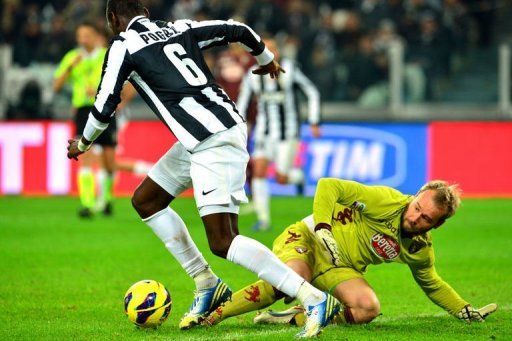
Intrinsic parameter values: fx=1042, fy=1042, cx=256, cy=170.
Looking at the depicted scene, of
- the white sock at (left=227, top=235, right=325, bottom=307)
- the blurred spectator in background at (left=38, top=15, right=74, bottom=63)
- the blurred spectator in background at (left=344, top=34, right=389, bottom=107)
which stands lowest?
the white sock at (left=227, top=235, right=325, bottom=307)

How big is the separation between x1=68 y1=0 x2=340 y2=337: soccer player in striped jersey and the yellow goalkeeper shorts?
25.3 inches

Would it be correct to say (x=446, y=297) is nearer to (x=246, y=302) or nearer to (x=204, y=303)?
(x=246, y=302)

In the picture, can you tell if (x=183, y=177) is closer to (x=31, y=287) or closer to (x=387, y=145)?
(x=31, y=287)

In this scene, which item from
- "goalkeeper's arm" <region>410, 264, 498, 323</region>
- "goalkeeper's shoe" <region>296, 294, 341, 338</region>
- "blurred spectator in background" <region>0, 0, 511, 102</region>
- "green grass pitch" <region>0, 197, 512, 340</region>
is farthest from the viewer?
"blurred spectator in background" <region>0, 0, 511, 102</region>

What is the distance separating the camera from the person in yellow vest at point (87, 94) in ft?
46.2

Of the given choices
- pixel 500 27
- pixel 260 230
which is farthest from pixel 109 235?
pixel 500 27

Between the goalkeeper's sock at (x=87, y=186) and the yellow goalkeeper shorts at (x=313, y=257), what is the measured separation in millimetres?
7360

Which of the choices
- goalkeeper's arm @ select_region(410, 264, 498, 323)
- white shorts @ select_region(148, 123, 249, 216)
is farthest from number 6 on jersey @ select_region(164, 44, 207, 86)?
goalkeeper's arm @ select_region(410, 264, 498, 323)

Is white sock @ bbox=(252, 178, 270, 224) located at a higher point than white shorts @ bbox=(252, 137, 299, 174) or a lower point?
lower

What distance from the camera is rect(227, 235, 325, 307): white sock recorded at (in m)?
6.04

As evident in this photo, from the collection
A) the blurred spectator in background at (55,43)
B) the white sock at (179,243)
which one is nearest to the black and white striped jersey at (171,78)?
the white sock at (179,243)

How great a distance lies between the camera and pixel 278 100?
13875mm

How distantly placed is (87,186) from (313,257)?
757cm

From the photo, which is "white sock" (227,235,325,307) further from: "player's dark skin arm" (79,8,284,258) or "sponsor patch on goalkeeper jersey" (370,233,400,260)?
"sponsor patch on goalkeeper jersey" (370,233,400,260)
